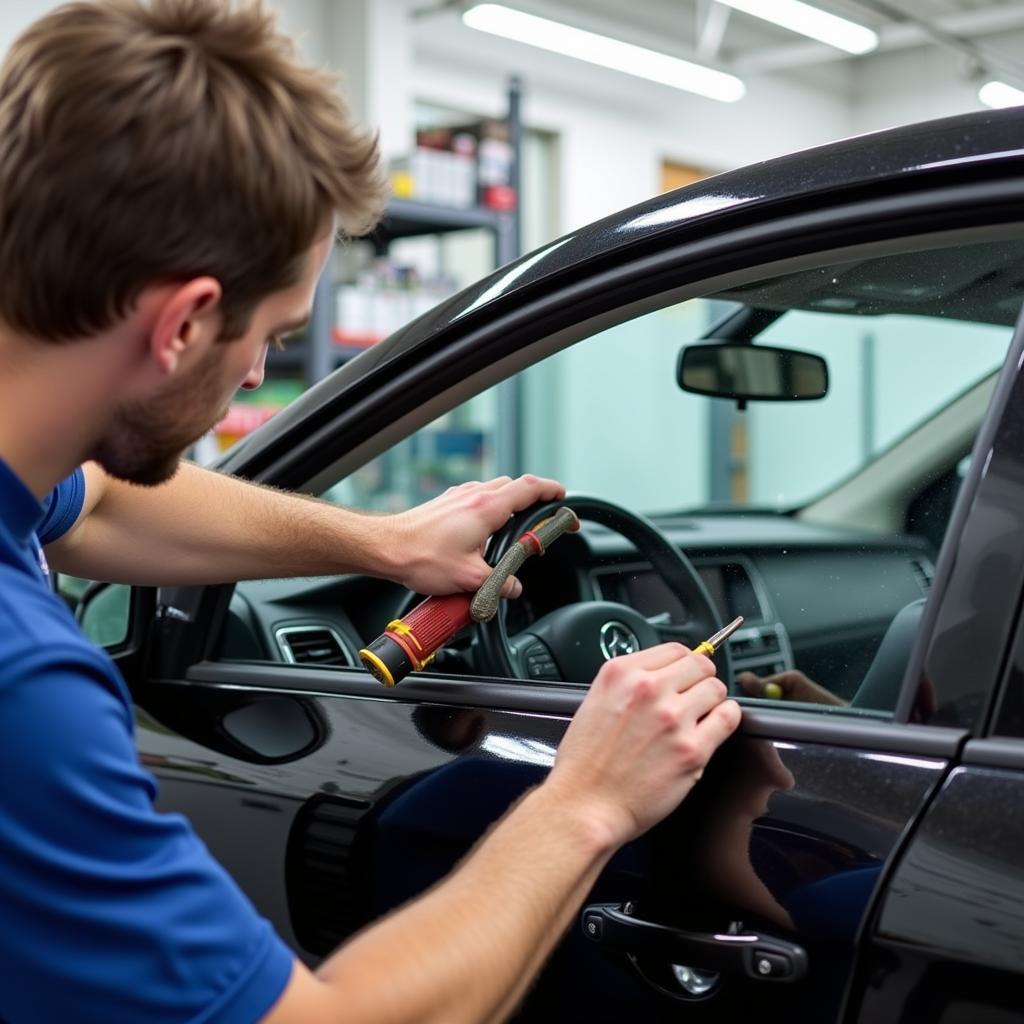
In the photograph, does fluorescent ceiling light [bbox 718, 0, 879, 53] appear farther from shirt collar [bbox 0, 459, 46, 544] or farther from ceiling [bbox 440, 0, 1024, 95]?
shirt collar [bbox 0, 459, 46, 544]

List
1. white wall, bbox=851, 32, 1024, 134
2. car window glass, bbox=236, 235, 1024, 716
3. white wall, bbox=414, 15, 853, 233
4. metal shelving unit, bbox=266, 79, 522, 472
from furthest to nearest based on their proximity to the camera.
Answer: white wall, bbox=851, 32, 1024, 134
white wall, bbox=414, 15, 853, 233
metal shelving unit, bbox=266, 79, 522, 472
car window glass, bbox=236, 235, 1024, 716

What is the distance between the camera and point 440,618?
3.64 ft

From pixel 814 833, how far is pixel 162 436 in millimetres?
473

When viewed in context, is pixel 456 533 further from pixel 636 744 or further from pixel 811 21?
pixel 811 21

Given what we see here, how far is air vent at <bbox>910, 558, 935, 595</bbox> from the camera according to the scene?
970 millimetres

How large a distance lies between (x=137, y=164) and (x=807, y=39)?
31.1 ft

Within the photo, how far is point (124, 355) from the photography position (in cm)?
79

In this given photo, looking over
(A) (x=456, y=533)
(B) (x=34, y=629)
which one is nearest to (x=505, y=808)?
(A) (x=456, y=533)

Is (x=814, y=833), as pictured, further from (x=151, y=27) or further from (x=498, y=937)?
(x=151, y=27)

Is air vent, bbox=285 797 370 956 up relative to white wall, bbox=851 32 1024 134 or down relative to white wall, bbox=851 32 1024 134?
down

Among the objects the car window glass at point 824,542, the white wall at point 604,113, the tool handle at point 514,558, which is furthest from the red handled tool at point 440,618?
the white wall at point 604,113

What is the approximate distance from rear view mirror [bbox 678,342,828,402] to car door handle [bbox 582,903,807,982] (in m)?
0.61

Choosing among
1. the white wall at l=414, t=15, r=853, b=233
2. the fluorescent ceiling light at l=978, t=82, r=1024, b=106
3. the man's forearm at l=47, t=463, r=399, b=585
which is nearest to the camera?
the man's forearm at l=47, t=463, r=399, b=585

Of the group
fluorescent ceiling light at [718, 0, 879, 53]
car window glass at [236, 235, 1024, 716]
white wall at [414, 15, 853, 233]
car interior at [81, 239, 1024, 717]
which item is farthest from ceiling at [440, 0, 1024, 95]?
car interior at [81, 239, 1024, 717]
